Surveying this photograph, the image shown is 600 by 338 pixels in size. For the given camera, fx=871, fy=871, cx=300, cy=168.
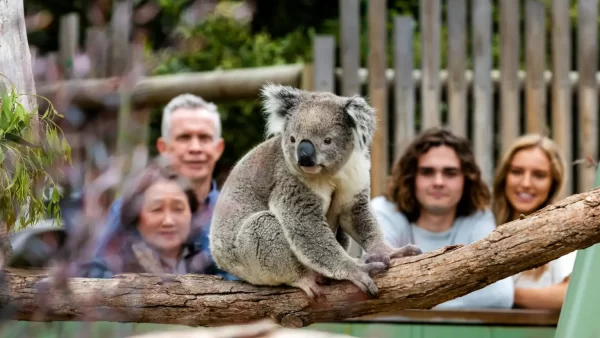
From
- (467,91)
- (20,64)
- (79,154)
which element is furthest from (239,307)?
(467,91)

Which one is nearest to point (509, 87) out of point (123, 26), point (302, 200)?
point (302, 200)

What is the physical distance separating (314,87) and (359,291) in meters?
2.41

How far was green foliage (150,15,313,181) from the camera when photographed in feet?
26.1

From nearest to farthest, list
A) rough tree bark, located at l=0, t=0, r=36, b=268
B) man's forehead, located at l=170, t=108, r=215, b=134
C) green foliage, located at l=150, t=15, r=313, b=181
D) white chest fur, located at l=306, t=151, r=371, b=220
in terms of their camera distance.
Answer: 1. rough tree bark, located at l=0, t=0, r=36, b=268
2. white chest fur, located at l=306, t=151, r=371, b=220
3. man's forehead, located at l=170, t=108, r=215, b=134
4. green foliage, located at l=150, t=15, r=313, b=181

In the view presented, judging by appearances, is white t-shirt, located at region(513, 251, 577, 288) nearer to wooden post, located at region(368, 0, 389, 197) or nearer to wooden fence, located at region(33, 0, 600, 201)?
wooden fence, located at region(33, 0, 600, 201)

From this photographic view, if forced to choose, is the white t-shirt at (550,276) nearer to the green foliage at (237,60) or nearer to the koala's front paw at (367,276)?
the koala's front paw at (367,276)

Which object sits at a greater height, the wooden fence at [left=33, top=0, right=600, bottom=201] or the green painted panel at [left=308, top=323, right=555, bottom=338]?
the wooden fence at [left=33, top=0, right=600, bottom=201]

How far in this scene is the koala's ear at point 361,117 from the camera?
3.30m

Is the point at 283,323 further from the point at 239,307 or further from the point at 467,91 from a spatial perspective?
the point at 467,91

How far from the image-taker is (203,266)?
3559 millimetres

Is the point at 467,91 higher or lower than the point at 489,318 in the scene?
higher

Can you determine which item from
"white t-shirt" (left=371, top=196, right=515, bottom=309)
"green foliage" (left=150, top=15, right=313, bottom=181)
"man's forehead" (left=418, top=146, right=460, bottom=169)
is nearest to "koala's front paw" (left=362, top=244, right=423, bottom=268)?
"white t-shirt" (left=371, top=196, right=515, bottom=309)

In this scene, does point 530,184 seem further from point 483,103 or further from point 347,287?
point 347,287

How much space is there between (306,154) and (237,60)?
5.07 metres
